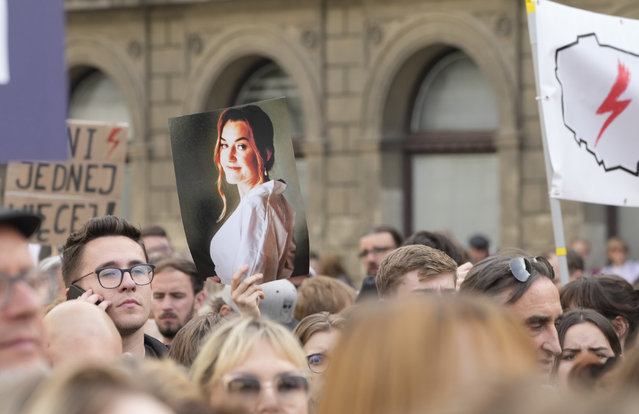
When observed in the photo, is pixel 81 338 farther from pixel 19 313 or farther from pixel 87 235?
pixel 87 235

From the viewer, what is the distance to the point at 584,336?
17.6 ft

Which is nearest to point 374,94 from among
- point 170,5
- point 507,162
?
point 507,162

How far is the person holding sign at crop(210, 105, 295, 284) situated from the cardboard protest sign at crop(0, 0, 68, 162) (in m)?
1.54

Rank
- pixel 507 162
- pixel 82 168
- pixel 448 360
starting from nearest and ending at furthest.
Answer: pixel 448 360, pixel 82 168, pixel 507 162

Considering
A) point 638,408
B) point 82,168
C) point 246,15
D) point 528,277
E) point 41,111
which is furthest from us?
point 246,15

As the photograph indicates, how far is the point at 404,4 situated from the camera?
1800cm

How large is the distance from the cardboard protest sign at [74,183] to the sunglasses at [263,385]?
5310 millimetres

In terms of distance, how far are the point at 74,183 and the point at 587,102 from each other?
3658 mm

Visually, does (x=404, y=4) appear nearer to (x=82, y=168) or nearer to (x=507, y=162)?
(x=507, y=162)

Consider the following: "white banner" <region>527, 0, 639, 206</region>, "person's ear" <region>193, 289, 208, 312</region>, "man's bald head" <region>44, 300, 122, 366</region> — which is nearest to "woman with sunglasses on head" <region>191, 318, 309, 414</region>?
"man's bald head" <region>44, 300, 122, 366</region>

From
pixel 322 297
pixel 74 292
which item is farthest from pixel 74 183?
pixel 74 292

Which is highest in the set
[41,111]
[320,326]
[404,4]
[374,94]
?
[404,4]

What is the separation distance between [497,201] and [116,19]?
691cm

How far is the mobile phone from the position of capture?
5047mm
